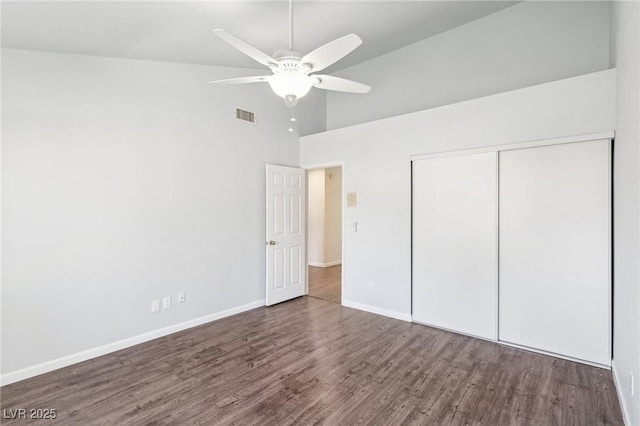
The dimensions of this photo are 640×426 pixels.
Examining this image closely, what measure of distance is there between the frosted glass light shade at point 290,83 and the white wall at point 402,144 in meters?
2.21

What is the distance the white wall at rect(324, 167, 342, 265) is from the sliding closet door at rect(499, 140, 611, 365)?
4652 millimetres

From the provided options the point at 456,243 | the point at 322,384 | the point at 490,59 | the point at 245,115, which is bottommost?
the point at 322,384

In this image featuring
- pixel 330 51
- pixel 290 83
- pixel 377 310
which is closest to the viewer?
pixel 330 51

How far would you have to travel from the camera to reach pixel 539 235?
301 cm

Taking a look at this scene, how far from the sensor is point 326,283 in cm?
590

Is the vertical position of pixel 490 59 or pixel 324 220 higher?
pixel 490 59

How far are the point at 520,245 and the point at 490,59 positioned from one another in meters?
2.38

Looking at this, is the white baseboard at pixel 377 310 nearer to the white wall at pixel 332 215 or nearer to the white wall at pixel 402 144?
Answer: the white wall at pixel 402 144

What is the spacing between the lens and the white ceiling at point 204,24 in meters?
2.33

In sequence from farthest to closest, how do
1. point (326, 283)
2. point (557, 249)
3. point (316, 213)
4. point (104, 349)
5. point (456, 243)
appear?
1. point (316, 213)
2. point (326, 283)
3. point (456, 243)
4. point (104, 349)
5. point (557, 249)

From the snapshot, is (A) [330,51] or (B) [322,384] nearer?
(A) [330,51]

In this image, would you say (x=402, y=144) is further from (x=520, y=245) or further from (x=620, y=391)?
(x=620, y=391)

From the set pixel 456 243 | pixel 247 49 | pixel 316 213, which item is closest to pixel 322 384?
pixel 456 243

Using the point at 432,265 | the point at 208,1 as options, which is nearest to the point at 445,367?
the point at 432,265
